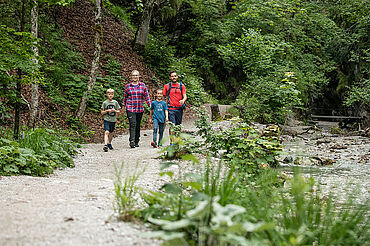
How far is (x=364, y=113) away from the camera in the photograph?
22062 millimetres

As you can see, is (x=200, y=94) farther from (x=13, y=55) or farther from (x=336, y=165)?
(x=13, y=55)

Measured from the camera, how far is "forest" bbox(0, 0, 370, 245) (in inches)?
93.1

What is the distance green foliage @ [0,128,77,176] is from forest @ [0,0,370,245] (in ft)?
0.10

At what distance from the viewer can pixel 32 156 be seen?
504 cm

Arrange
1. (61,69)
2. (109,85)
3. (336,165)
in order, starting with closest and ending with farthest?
(336,165)
(61,69)
(109,85)

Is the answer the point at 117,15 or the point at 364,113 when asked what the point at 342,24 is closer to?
the point at 364,113

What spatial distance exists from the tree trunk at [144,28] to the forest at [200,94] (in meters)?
0.06

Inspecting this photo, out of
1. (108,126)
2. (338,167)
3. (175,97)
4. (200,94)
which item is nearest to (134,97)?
(108,126)

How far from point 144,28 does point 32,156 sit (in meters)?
14.0

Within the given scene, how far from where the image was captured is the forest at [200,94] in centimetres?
237

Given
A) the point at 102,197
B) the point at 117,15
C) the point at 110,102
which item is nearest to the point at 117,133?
the point at 110,102

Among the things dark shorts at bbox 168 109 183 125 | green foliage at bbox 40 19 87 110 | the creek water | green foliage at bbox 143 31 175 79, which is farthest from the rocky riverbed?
green foliage at bbox 40 19 87 110

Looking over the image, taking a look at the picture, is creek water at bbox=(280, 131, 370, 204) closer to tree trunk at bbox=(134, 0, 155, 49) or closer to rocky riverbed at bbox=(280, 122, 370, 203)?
rocky riverbed at bbox=(280, 122, 370, 203)

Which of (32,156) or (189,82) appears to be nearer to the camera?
(32,156)
